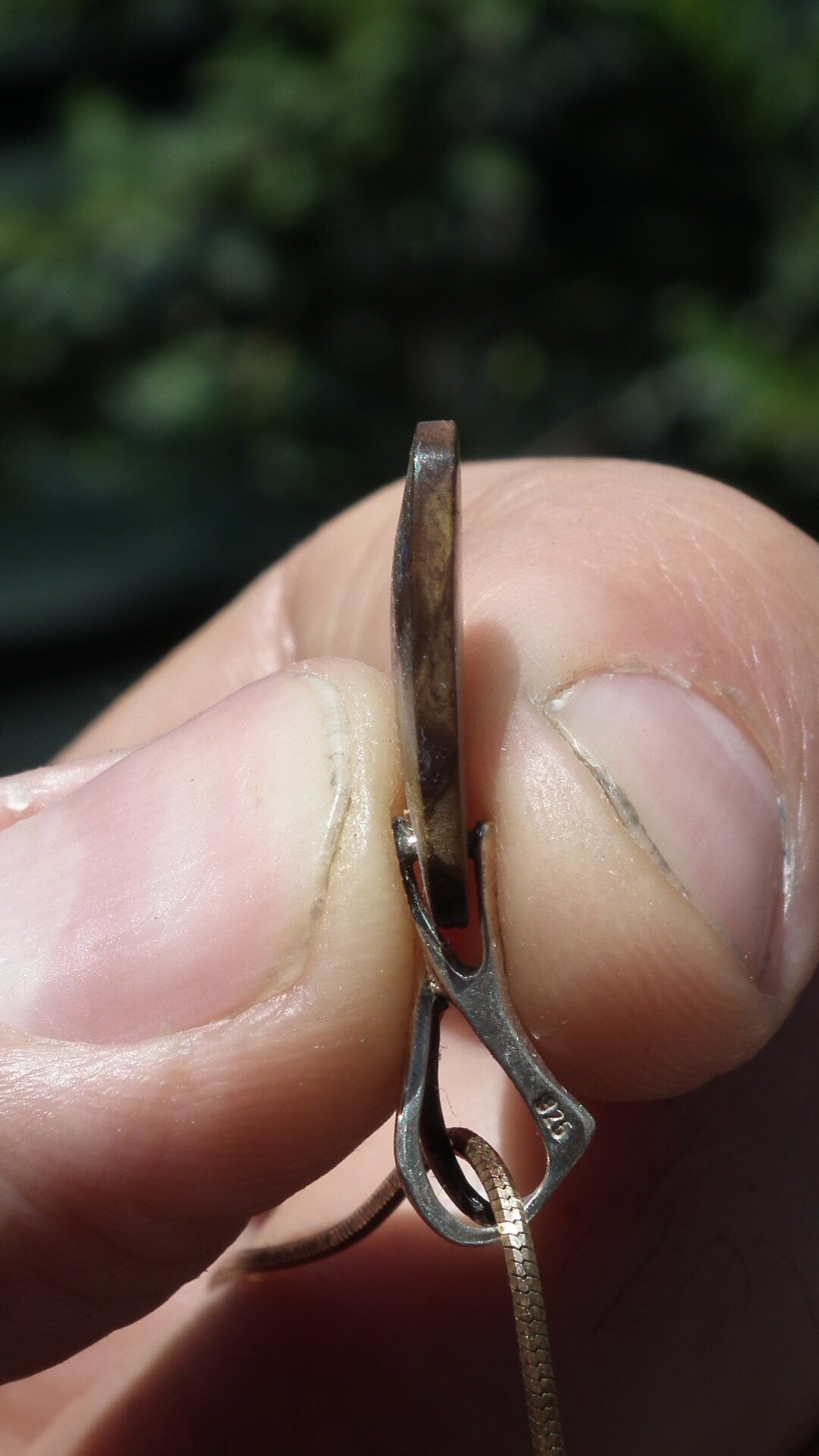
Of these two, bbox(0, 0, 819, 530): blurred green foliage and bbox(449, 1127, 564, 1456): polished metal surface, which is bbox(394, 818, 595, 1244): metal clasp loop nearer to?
bbox(449, 1127, 564, 1456): polished metal surface

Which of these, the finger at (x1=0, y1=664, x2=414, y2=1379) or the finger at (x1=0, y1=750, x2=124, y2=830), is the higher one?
Result: the finger at (x1=0, y1=750, x2=124, y2=830)

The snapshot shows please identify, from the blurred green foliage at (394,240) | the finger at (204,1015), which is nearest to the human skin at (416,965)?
the finger at (204,1015)

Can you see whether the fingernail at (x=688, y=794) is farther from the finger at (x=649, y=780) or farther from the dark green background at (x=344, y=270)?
the dark green background at (x=344, y=270)

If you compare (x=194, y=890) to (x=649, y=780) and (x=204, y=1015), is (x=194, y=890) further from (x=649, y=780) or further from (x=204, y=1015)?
(x=649, y=780)

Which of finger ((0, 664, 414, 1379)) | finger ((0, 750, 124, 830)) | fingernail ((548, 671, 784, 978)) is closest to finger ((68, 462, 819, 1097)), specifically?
fingernail ((548, 671, 784, 978))

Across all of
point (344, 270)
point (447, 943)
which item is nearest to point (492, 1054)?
point (447, 943)

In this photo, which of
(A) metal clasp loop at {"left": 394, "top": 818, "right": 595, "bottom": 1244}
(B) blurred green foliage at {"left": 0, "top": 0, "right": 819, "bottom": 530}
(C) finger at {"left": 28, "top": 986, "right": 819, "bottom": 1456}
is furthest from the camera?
A: (B) blurred green foliage at {"left": 0, "top": 0, "right": 819, "bottom": 530}

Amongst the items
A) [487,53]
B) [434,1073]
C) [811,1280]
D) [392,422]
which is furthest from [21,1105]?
[487,53]
